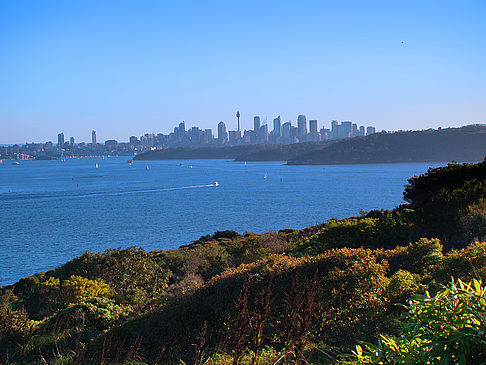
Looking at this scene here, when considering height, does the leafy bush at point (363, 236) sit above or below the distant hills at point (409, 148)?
below

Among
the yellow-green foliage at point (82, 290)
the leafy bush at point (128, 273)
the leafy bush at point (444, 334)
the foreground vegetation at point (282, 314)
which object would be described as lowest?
the leafy bush at point (128, 273)

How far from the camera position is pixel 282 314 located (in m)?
6.20

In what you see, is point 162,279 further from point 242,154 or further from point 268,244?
point 242,154

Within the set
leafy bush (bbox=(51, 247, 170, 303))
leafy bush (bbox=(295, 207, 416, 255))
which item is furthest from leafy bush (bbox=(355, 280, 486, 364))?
leafy bush (bbox=(295, 207, 416, 255))

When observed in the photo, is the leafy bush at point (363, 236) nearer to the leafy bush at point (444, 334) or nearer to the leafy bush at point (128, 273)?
the leafy bush at point (128, 273)

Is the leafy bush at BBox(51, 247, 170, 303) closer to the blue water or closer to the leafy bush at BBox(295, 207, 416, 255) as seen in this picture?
the leafy bush at BBox(295, 207, 416, 255)

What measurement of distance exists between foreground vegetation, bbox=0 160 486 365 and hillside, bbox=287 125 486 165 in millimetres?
114849

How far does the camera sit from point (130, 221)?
1902 inches

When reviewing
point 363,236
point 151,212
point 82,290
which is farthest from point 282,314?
point 151,212

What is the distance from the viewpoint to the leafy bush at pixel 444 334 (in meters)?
2.83

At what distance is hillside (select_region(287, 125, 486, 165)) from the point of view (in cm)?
11881

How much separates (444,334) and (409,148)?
13649cm

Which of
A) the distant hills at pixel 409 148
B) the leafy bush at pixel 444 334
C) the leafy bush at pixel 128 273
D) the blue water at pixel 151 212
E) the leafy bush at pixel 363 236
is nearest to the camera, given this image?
the leafy bush at pixel 444 334

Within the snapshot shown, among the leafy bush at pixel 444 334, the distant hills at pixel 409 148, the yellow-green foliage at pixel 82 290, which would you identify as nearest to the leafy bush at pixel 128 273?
the yellow-green foliage at pixel 82 290
